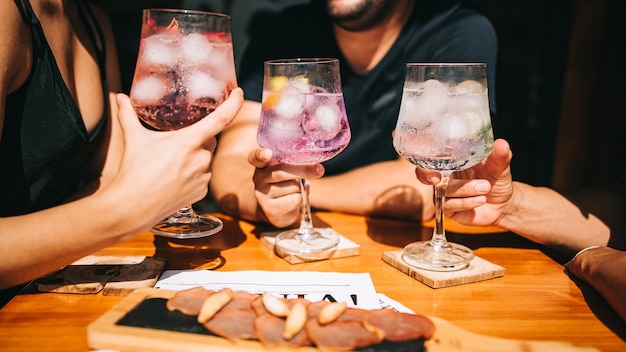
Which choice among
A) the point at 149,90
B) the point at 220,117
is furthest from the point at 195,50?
the point at 220,117

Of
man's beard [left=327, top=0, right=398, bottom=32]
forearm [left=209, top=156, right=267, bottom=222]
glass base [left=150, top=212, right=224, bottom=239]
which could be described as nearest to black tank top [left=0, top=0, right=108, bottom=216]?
glass base [left=150, top=212, right=224, bottom=239]

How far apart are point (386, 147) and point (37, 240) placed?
5.76 feet

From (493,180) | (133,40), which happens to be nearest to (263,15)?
(133,40)

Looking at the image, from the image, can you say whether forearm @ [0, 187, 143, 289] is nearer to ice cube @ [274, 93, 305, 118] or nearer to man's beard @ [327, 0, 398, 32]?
ice cube @ [274, 93, 305, 118]

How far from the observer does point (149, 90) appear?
1.40 metres

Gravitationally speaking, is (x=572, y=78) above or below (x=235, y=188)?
above

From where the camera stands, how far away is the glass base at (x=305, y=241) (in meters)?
1.51

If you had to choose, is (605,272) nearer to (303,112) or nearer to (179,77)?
(303,112)

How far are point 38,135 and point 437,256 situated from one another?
1.25 metres

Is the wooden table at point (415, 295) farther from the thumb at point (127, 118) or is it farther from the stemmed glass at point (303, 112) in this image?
the thumb at point (127, 118)

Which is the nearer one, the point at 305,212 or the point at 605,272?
the point at 605,272

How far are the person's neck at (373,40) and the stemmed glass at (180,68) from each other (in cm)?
121

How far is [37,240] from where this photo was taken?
1.15 metres

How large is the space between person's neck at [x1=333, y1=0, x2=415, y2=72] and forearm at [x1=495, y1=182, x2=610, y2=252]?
1152 mm
